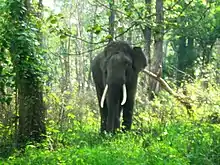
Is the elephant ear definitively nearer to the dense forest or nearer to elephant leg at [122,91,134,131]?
the dense forest

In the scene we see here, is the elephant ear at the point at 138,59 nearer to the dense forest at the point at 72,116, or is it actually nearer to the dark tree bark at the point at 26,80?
the dense forest at the point at 72,116

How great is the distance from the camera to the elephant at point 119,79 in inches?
473

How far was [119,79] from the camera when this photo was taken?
39.8ft

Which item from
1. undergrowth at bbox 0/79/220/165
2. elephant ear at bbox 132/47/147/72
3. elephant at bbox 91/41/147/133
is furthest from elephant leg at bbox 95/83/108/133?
elephant ear at bbox 132/47/147/72

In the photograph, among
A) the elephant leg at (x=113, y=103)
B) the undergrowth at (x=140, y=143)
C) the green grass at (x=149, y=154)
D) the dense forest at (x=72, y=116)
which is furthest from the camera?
the elephant leg at (x=113, y=103)

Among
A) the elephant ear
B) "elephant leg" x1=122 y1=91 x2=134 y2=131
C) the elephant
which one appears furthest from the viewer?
the elephant ear

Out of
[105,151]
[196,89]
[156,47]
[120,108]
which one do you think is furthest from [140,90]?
[105,151]

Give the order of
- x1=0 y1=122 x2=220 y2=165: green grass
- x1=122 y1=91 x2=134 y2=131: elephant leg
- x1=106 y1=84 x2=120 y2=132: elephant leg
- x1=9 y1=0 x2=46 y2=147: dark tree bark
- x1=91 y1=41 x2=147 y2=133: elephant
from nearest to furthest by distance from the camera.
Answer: x1=0 y1=122 x2=220 y2=165: green grass → x1=9 y1=0 x2=46 y2=147: dark tree bark → x1=106 y1=84 x2=120 y2=132: elephant leg → x1=91 y1=41 x2=147 y2=133: elephant → x1=122 y1=91 x2=134 y2=131: elephant leg

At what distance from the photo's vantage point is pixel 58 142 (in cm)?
1022

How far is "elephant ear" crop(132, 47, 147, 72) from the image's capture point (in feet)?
42.1

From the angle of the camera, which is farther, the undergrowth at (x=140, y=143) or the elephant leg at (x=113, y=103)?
the elephant leg at (x=113, y=103)

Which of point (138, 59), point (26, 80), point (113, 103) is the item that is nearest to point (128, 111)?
point (113, 103)

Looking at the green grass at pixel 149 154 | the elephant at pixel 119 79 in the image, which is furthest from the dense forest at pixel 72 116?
the elephant at pixel 119 79

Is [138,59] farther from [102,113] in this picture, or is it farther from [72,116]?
[72,116]
